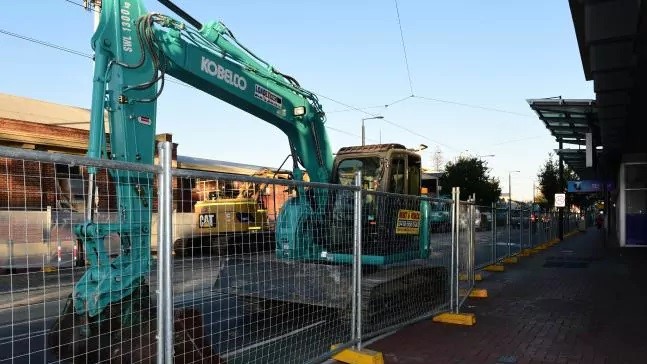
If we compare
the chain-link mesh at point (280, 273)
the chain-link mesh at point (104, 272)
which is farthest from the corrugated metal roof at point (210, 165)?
the chain-link mesh at point (104, 272)

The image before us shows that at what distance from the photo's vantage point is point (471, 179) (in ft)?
186

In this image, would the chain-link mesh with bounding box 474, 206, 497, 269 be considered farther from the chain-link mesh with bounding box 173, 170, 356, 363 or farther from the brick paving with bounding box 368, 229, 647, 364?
the chain-link mesh with bounding box 173, 170, 356, 363

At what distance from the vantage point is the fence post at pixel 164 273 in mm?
3678

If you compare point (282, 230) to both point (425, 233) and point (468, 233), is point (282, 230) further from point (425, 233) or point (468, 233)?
point (468, 233)

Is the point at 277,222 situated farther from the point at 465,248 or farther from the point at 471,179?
the point at 471,179

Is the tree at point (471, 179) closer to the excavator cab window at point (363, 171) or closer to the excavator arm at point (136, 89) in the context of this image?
the excavator cab window at point (363, 171)

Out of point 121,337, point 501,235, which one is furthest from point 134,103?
point 501,235

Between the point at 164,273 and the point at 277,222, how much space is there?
3553 mm

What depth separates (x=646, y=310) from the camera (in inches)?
350

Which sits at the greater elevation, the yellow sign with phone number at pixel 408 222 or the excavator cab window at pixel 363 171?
the excavator cab window at pixel 363 171

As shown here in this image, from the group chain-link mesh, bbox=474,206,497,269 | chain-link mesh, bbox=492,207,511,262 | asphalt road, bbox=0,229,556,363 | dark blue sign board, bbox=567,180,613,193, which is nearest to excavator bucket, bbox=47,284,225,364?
asphalt road, bbox=0,229,556,363

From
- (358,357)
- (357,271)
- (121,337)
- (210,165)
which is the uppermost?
(210,165)

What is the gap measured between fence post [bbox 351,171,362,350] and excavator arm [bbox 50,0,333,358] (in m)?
1.19

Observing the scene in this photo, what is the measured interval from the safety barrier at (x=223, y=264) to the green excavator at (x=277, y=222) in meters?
0.02
